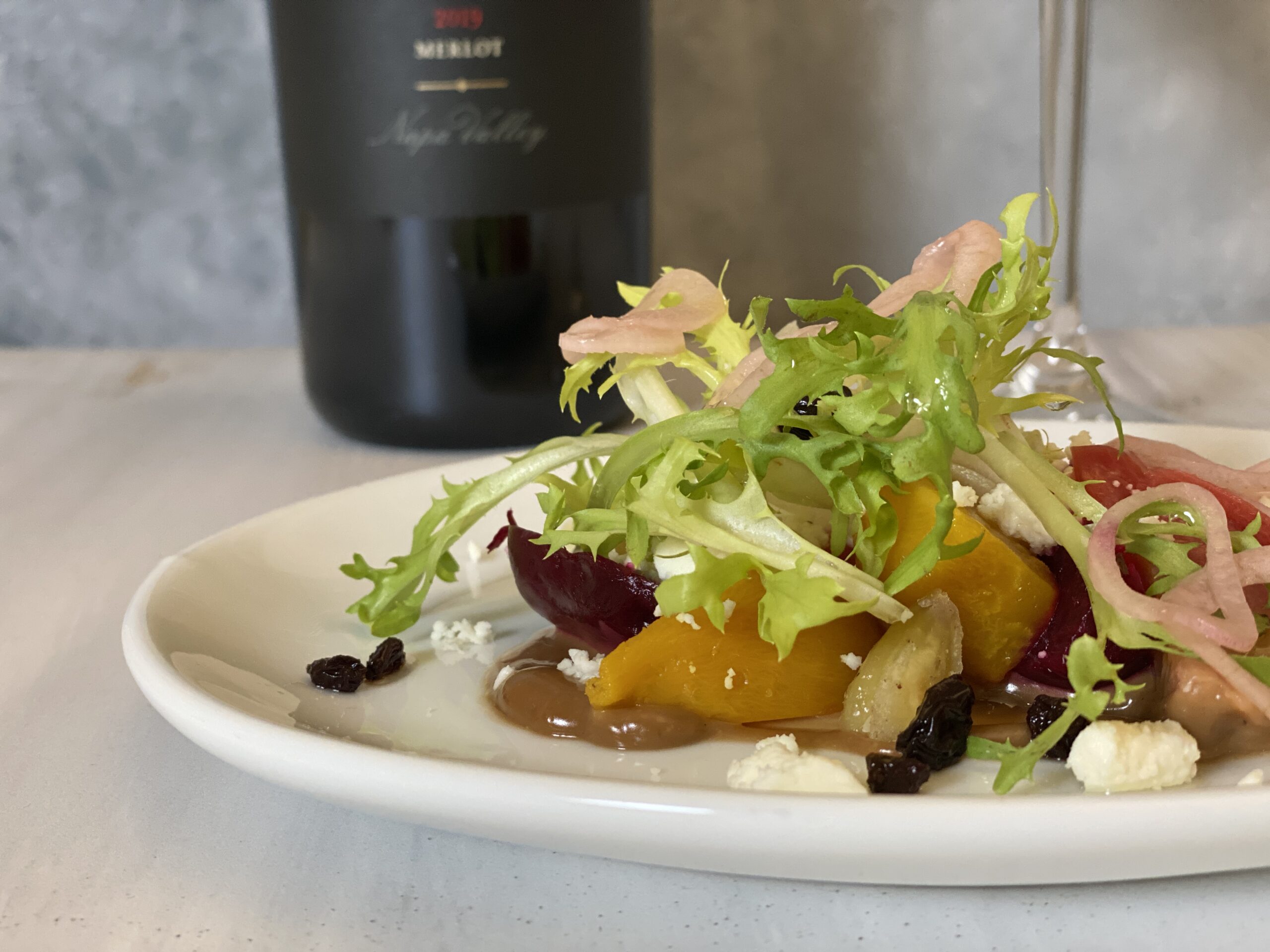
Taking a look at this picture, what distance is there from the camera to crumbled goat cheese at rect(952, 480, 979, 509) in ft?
2.05

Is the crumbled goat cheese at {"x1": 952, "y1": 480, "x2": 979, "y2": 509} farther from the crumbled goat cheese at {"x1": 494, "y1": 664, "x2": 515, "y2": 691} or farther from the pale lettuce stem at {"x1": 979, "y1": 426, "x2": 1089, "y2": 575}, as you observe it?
the crumbled goat cheese at {"x1": 494, "y1": 664, "x2": 515, "y2": 691}

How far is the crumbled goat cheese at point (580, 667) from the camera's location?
0.62 meters

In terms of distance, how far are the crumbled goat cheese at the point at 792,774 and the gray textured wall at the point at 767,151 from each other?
1.14 metres

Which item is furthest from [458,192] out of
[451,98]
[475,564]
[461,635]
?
[461,635]

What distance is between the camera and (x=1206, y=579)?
21.9 inches

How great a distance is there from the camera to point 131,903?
1.64 ft

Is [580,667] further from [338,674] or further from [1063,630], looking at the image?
[1063,630]

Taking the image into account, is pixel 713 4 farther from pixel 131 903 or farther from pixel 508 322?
pixel 131 903

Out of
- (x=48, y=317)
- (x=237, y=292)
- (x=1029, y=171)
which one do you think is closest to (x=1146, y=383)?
(x=1029, y=171)

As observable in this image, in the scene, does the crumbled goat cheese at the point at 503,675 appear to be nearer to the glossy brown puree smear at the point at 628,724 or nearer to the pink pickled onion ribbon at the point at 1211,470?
the glossy brown puree smear at the point at 628,724

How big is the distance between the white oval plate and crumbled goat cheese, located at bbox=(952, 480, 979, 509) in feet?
0.45

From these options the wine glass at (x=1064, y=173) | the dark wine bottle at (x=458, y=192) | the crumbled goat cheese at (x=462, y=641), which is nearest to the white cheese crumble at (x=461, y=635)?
the crumbled goat cheese at (x=462, y=641)

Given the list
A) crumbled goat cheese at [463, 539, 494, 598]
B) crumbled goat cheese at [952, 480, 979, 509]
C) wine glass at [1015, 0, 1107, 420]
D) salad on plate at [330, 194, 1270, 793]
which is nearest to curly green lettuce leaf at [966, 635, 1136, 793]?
salad on plate at [330, 194, 1270, 793]

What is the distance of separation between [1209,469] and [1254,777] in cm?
22
